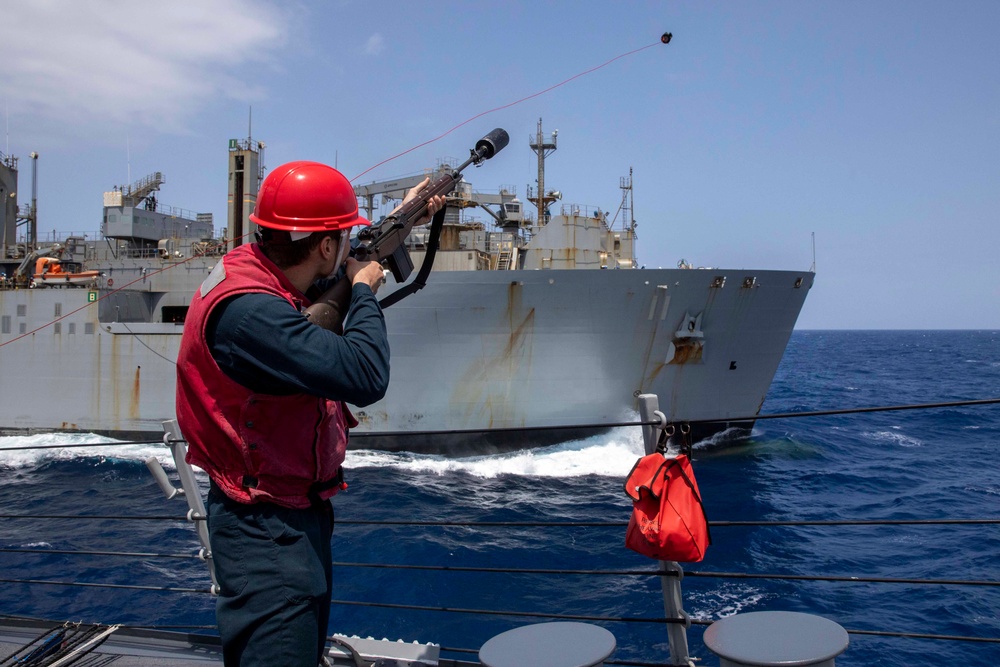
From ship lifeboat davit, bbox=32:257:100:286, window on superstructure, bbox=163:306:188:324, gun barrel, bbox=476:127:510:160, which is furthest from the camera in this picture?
window on superstructure, bbox=163:306:188:324

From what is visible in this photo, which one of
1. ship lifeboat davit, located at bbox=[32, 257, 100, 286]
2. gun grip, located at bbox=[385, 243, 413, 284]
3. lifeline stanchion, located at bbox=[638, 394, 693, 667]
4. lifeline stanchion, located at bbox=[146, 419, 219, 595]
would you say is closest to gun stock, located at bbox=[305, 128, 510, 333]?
gun grip, located at bbox=[385, 243, 413, 284]

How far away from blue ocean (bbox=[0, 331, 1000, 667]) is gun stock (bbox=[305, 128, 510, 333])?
1.18 metres

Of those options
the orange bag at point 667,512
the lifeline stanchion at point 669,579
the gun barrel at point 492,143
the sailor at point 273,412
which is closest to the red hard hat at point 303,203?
the sailor at point 273,412

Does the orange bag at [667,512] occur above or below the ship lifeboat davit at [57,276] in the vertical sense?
below

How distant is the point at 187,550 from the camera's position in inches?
407

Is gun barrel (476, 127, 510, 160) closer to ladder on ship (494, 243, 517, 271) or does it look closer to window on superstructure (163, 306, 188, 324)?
ladder on ship (494, 243, 517, 271)

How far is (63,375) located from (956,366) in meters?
57.5

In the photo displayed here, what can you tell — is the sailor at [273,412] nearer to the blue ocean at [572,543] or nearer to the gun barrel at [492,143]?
the blue ocean at [572,543]

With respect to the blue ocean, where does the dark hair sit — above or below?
above

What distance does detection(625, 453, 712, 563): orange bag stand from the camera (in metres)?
2.22

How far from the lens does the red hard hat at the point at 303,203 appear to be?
1.74 meters

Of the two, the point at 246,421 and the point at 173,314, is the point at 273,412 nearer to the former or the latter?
the point at 246,421

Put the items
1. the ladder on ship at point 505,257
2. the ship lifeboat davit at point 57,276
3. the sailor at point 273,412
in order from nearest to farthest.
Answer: the sailor at point 273,412, the ladder on ship at point 505,257, the ship lifeboat davit at point 57,276

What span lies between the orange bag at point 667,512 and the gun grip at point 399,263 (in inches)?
40.6
